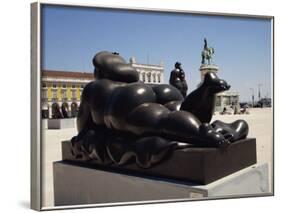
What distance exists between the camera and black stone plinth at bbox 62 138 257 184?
14.2 ft

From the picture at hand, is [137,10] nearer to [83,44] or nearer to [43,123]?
[83,44]

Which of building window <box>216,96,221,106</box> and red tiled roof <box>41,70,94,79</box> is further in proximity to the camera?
building window <box>216,96,221,106</box>

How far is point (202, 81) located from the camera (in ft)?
16.3

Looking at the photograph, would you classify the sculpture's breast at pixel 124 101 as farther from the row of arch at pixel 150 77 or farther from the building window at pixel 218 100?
the building window at pixel 218 100

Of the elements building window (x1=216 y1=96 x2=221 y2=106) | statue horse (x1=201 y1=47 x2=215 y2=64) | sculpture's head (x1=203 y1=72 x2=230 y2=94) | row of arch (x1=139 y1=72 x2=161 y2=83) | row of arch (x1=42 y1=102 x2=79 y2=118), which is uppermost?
statue horse (x1=201 y1=47 x2=215 y2=64)

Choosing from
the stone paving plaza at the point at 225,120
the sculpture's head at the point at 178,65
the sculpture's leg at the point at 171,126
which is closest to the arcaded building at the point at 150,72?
the sculpture's head at the point at 178,65

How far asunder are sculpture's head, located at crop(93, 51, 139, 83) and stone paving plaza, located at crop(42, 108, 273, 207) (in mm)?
593

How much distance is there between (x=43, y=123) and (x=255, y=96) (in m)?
2.11

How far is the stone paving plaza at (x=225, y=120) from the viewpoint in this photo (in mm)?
4465

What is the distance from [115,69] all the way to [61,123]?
28.2 inches

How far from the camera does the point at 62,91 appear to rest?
15.1 feet

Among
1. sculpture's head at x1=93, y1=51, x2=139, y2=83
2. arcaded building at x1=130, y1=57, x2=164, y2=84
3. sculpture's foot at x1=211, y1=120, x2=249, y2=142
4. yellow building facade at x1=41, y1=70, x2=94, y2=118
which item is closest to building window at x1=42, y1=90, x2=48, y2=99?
yellow building facade at x1=41, y1=70, x2=94, y2=118

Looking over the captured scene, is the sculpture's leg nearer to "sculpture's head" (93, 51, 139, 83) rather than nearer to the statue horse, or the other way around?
"sculpture's head" (93, 51, 139, 83)

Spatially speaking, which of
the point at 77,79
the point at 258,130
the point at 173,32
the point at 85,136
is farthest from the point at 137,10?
the point at 258,130
